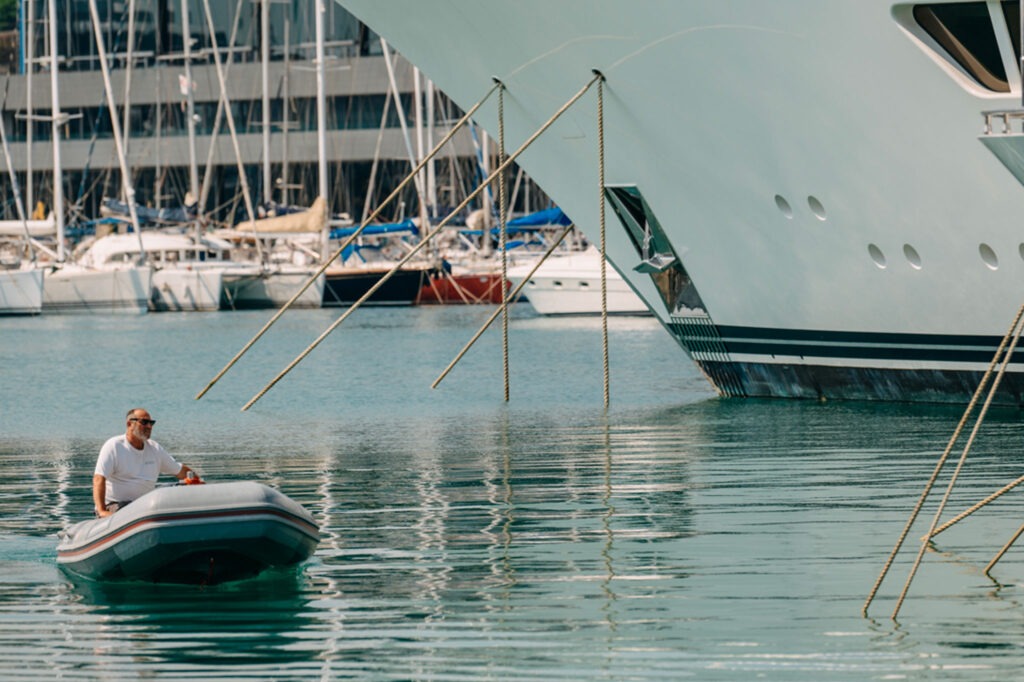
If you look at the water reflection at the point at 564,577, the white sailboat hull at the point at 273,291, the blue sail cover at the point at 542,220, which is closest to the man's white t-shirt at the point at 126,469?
the water reflection at the point at 564,577

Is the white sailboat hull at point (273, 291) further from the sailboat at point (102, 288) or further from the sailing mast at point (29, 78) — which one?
the sailing mast at point (29, 78)

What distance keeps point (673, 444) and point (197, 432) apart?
253 inches

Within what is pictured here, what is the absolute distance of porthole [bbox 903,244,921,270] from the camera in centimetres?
2117

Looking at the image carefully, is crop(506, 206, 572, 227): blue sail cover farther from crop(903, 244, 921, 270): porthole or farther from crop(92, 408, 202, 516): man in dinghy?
crop(92, 408, 202, 516): man in dinghy

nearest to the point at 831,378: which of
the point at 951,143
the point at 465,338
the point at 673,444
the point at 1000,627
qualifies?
the point at 673,444

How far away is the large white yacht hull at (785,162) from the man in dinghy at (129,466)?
9.00 meters

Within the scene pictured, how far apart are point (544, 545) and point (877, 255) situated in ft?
26.7

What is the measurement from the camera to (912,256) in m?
21.3

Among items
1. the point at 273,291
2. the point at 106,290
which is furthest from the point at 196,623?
the point at 273,291

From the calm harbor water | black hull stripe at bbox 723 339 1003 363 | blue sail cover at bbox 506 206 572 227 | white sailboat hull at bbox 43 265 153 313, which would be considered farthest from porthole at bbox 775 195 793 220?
white sailboat hull at bbox 43 265 153 313

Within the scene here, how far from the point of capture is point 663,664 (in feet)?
35.4

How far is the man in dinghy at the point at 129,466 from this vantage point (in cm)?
1398

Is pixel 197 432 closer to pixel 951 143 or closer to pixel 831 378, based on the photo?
pixel 831 378

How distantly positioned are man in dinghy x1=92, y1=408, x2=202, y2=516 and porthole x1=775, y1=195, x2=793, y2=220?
958 cm
